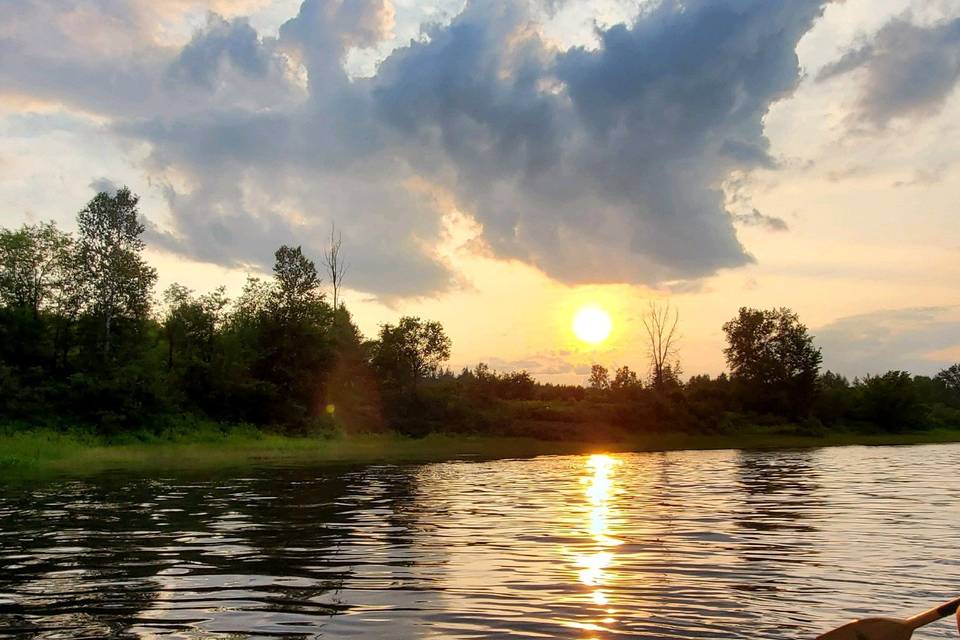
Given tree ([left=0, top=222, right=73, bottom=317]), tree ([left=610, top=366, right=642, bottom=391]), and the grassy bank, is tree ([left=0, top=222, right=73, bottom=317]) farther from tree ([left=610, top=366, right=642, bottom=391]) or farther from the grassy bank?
tree ([left=610, top=366, right=642, bottom=391])

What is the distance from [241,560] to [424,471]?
1193 inches

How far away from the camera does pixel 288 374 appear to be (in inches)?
3317

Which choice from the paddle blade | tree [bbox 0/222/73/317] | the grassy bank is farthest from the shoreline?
the paddle blade

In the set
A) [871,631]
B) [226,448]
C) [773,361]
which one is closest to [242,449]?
[226,448]

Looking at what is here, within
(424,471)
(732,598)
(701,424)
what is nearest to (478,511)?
(732,598)

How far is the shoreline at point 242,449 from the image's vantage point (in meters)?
49.9

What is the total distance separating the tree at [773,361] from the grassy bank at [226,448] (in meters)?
20.8

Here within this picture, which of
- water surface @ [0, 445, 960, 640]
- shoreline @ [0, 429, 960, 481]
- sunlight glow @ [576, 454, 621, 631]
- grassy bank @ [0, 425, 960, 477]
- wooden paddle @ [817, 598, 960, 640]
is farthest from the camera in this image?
grassy bank @ [0, 425, 960, 477]

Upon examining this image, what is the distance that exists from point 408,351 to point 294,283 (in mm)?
30247

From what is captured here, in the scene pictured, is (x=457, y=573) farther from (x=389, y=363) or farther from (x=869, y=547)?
(x=389, y=363)

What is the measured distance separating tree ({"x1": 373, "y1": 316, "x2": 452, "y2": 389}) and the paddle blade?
335 feet

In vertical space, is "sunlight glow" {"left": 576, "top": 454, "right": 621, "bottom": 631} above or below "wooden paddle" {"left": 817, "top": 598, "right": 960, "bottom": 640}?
below

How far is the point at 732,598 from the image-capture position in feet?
38.2

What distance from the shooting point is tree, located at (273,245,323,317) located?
289 ft
